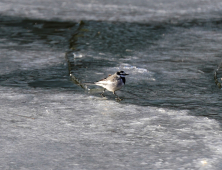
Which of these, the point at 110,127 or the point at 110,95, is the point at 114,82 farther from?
the point at 110,127

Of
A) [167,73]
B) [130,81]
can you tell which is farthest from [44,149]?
[167,73]

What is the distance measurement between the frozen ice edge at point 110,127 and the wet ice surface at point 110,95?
0.04 ft

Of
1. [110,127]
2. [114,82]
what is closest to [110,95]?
[114,82]

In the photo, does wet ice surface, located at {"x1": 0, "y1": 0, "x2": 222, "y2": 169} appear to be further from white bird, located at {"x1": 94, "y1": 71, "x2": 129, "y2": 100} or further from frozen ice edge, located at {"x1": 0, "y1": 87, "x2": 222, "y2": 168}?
white bird, located at {"x1": 94, "y1": 71, "x2": 129, "y2": 100}

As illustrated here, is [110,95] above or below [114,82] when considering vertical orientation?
below

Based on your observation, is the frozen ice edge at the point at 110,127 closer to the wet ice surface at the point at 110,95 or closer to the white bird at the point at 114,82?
the wet ice surface at the point at 110,95

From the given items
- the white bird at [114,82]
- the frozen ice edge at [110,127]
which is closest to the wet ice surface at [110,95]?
the frozen ice edge at [110,127]

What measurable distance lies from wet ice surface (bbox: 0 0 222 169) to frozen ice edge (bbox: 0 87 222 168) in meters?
0.01

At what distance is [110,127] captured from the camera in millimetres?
4973

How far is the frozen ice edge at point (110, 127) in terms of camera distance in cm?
424

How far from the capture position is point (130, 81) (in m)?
7.01

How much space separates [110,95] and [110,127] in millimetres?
1538

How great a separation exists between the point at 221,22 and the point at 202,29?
1287mm

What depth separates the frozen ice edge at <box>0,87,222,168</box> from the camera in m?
4.24
